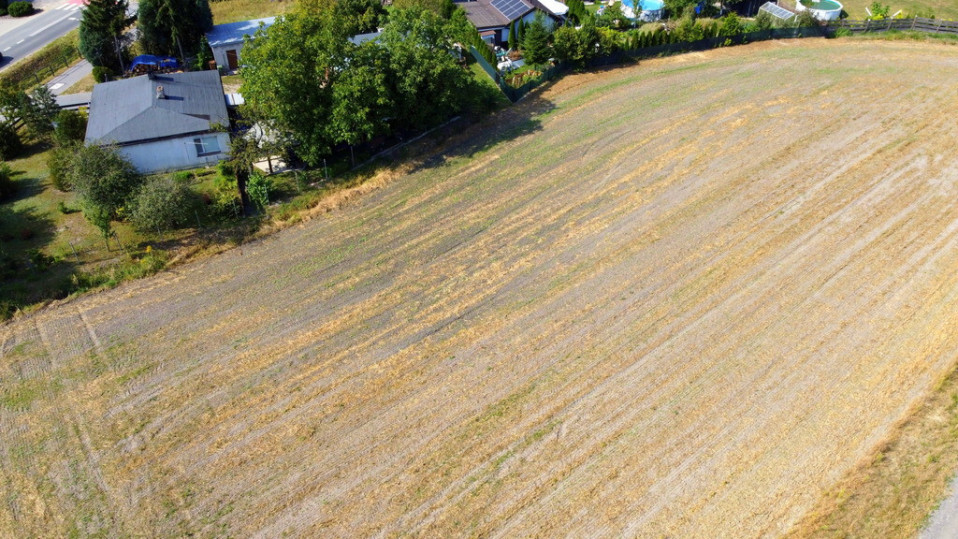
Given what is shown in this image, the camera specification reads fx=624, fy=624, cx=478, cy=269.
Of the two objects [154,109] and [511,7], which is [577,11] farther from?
[154,109]

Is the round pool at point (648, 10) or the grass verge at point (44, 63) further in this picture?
the round pool at point (648, 10)

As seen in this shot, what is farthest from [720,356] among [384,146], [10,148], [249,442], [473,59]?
[10,148]

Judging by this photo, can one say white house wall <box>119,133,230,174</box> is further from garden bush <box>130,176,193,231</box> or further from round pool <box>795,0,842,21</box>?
round pool <box>795,0,842,21</box>

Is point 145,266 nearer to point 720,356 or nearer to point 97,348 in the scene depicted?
point 97,348

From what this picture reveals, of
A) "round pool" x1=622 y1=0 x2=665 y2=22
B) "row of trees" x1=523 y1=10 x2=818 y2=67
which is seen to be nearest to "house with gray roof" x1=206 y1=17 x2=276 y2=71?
"row of trees" x1=523 y1=10 x2=818 y2=67

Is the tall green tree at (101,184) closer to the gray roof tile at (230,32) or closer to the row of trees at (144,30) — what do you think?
the row of trees at (144,30)

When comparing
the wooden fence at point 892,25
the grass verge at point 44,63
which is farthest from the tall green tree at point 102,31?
the wooden fence at point 892,25
